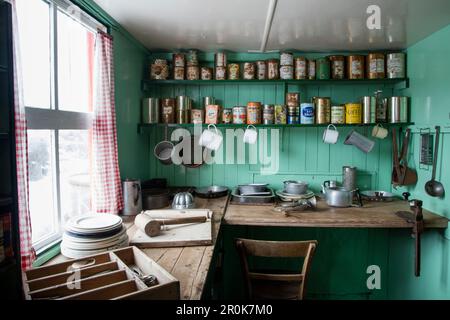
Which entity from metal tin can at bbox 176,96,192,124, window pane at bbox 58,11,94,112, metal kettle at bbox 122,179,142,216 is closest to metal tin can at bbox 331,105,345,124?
metal tin can at bbox 176,96,192,124

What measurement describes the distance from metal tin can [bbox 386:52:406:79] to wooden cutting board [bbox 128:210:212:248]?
1801 millimetres

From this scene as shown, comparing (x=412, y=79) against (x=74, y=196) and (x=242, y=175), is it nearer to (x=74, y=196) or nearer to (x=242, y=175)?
(x=242, y=175)

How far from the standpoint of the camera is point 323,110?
8.07 ft

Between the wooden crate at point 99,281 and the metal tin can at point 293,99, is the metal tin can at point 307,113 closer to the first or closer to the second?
the metal tin can at point 293,99

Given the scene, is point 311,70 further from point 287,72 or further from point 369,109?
point 369,109

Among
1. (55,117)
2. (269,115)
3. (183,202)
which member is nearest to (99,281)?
(55,117)

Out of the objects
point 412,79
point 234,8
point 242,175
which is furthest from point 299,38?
point 242,175

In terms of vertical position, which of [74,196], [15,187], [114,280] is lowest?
[114,280]

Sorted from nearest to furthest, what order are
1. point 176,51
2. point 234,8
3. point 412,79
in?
point 234,8
point 412,79
point 176,51

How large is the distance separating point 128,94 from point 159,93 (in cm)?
47

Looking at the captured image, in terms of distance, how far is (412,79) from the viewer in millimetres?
2416

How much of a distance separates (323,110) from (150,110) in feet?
4.28

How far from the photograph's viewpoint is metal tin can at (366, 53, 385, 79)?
245 cm

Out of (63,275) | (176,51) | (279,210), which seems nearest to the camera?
(63,275)
